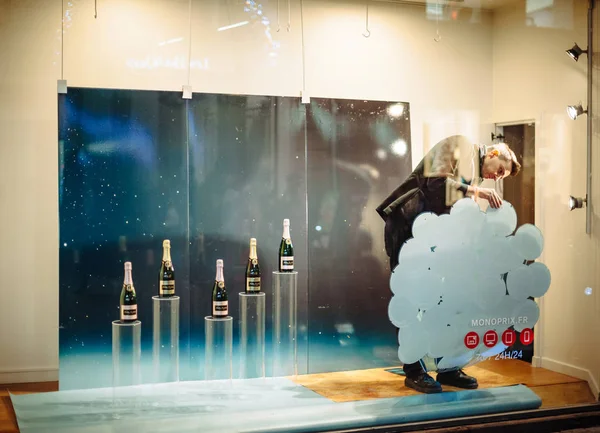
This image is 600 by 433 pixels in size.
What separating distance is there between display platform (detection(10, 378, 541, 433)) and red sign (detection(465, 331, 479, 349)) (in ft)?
1.01

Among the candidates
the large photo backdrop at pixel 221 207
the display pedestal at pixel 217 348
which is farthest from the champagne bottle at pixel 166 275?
the display pedestal at pixel 217 348

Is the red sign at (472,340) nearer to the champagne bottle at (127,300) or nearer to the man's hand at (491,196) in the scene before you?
the man's hand at (491,196)

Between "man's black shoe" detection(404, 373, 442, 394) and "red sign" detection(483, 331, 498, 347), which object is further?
"red sign" detection(483, 331, 498, 347)

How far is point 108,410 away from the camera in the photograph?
3643 mm

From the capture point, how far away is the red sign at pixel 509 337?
4.44 m

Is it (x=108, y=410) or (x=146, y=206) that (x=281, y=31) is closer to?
(x=146, y=206)

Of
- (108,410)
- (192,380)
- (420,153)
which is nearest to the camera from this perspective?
(108,410)

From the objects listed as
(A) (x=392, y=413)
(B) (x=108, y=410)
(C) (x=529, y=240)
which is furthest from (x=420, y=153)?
(B) (x=108, y=410)

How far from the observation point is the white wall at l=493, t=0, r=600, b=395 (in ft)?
14.8

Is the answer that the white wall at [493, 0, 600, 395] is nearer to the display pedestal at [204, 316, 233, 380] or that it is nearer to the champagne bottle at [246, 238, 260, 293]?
the champagne bottle at [246, 238, 260, 293]

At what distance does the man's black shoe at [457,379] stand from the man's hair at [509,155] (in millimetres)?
1188

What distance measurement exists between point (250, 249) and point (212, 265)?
22 centimetres

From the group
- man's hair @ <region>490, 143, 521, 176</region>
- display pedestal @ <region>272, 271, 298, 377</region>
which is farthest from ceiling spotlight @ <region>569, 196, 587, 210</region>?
display pedestal @ <region>272, 271, 298, 377</region>

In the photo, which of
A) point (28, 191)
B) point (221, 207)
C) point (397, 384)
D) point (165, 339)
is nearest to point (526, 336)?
point (397, 384)
